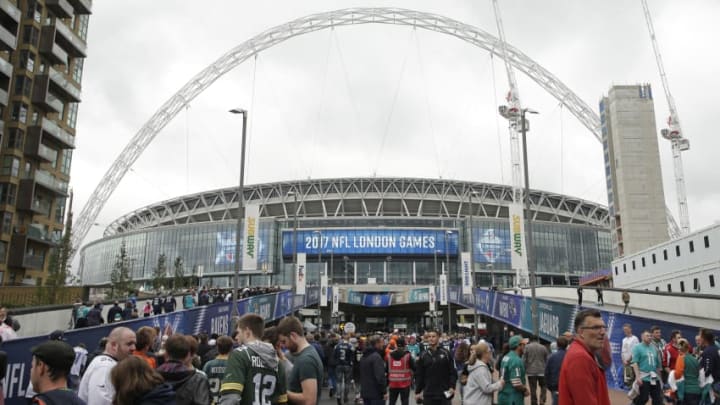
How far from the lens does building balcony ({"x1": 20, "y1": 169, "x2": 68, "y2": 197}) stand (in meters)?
57.5

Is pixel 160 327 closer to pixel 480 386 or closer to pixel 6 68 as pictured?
pixel 480 386

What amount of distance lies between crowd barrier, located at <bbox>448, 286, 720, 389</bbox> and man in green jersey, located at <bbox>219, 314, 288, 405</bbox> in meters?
15.4

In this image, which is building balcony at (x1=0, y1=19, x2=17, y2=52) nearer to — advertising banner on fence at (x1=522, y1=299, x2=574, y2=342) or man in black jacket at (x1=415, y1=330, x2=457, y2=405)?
advertising banner on fence at (x1=522, y1=299, x2=574, y2=342)

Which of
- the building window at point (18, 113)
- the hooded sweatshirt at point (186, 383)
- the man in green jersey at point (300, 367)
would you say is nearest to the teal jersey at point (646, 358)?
the man in green jersey at point (300, 367)

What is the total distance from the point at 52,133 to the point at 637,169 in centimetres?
7140

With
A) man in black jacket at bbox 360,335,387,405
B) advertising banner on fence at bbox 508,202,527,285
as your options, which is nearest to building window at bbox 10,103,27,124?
advertising banner on fence at bbox 508,202,527,285

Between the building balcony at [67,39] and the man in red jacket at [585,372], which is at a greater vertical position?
the building balcony at [67,39]

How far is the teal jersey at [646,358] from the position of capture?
41.7ft

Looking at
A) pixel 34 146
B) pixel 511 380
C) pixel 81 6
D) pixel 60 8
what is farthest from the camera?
pixel 81 6

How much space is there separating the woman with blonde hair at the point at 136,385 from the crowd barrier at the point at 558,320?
1683cm

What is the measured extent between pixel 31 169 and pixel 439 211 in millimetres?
82000

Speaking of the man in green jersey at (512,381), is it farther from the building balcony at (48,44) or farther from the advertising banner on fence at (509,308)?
the building balcony at (48,44)

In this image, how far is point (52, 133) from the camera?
59.9 metres

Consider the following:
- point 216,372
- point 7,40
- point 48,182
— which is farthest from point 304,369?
point 48,182
